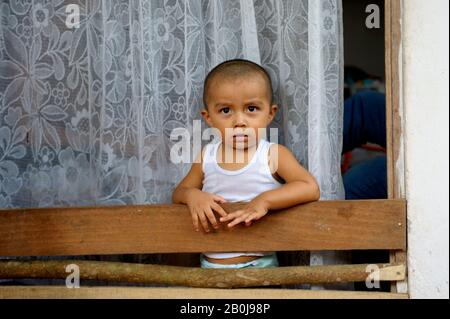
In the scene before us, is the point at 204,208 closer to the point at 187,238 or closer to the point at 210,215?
the point at 210,215

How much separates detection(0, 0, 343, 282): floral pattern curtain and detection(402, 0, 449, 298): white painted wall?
0.27 metres

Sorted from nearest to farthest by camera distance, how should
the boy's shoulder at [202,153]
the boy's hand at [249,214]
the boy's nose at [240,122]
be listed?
the boy's hand at [249,214]
the boy's nose at [240,122]
the boy's shoulder at [202,153]

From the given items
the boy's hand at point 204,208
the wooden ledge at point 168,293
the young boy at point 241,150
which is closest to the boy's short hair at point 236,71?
the young boy at point 241,150

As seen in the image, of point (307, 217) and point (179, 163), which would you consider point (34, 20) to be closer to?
point (179, 163)

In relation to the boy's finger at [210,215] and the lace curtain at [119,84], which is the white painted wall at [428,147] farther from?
the boy's finger at [210,215]

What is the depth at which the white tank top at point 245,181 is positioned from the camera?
2.33 meters

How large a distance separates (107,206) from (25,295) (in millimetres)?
414

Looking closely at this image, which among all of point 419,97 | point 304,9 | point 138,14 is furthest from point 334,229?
point 138,14

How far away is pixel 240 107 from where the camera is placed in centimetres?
233

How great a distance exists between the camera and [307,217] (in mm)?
2213

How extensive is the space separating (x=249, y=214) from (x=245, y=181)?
0.20 metres

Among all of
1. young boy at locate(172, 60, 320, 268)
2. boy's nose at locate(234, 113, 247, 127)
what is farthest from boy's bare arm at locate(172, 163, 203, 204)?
boy's nose at locate(234, 113, 247, 127)

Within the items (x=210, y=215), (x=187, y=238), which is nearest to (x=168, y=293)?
(x=187, y=238)
